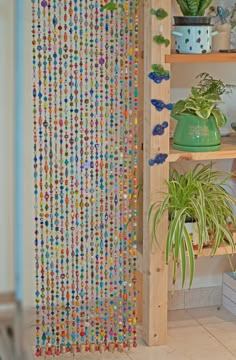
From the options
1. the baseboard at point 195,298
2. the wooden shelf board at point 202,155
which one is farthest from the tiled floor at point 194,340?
the wooden shelf board at point 202,155

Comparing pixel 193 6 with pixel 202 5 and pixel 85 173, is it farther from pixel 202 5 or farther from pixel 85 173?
pixel 85 173

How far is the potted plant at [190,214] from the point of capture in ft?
7.93

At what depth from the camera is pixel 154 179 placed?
96.5 inches

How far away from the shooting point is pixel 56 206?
2449mm

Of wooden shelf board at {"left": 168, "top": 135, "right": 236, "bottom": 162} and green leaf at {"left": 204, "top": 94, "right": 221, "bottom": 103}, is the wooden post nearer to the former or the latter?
wooden shelf board at {"left": 168, "top": 135, "right": 236, "bottom": 162}

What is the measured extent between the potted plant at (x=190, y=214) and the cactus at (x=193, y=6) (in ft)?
2.00

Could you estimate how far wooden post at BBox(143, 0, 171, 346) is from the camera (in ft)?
7.72

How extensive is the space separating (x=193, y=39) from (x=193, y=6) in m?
0.12

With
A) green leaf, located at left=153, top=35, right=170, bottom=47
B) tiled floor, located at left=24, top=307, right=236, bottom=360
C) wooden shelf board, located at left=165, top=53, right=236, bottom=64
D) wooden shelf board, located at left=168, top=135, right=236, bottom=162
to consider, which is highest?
green leaf, located at left=153, top=35, right=170, bottom=47

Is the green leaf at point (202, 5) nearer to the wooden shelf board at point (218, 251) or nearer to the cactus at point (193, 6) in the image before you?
the cactus at point (193, 6)

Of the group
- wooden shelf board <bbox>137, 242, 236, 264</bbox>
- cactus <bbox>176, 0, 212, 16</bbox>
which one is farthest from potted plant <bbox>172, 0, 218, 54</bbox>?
wooden shelf board <bbox>137, 242, 236, 264</bbox>

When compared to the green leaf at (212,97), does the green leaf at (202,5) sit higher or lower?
higher

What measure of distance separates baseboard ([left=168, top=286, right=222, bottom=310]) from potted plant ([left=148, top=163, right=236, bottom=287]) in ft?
1.61

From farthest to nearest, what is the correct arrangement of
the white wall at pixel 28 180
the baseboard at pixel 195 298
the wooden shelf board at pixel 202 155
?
1. the baseboard at pixel 195 298
2. the wooden shelf board at pixel 202 155
3. the white wall at pixel 28 180
